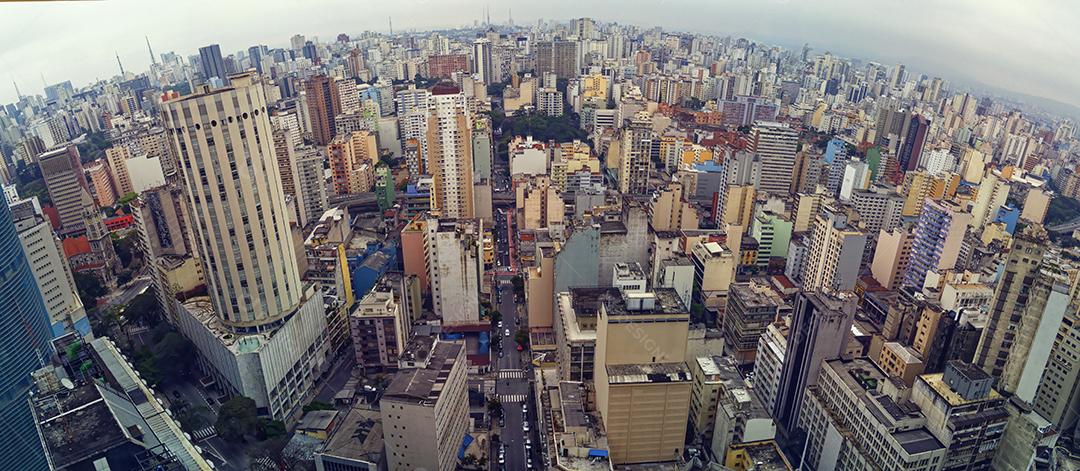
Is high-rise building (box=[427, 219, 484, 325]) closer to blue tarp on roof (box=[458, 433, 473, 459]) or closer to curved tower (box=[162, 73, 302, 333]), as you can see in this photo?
curved tower (box=[162, 73, 302, 333])

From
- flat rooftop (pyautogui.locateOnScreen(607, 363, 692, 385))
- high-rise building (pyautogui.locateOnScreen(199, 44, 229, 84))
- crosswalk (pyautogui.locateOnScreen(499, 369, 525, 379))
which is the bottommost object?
crosswalk (pyautogui.locateOnScreen(499, 369, 525, 379))

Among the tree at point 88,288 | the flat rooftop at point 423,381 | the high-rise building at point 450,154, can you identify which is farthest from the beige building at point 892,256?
the tree at point 88,288

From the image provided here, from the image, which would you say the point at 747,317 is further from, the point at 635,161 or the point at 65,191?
the point at 65,191

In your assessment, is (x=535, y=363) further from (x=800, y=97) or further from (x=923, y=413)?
(x=800, y=97)

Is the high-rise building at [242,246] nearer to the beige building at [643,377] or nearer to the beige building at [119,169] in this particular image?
the beige building at [643,377]

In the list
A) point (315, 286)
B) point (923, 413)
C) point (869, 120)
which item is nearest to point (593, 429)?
point (923, 413)

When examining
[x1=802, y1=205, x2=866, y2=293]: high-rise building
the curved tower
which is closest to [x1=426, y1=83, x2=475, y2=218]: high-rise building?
the curved tower
